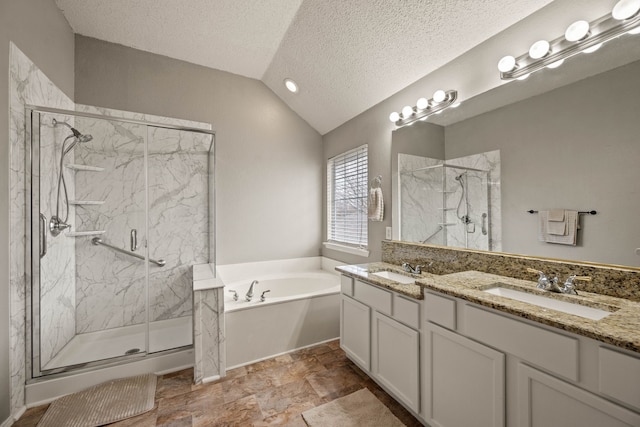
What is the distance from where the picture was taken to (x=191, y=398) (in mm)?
1849

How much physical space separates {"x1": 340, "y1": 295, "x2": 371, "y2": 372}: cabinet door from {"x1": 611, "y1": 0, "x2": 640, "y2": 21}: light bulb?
1968 millimetres

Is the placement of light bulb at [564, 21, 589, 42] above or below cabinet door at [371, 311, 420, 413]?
above

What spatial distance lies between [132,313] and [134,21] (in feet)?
8.64

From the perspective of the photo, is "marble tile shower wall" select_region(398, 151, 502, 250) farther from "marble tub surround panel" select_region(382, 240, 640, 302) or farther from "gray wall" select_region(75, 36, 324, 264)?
"gray wall" select_region(75, 36, 324, 264)

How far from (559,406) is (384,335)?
37.2 inches

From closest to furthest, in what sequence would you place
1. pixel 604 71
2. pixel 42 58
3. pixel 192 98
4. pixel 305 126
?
pixel 604 71
pixel 42 58
pixel 192 98
pixel 305 126

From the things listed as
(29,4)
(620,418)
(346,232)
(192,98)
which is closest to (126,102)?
(192,98)

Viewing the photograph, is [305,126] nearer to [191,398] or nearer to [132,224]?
[132,224]

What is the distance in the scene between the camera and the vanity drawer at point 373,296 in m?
1.77

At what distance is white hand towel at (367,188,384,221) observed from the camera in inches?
102

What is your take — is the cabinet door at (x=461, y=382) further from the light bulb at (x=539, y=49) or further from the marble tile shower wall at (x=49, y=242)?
the marble tile shower wall at (x=49, y=242)

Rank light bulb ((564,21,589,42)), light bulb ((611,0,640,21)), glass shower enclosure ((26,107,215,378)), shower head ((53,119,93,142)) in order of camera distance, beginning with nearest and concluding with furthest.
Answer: light bulb ((611,0,640,21)) → light bulb ((564,21,589,42)) → glass shower enclosure ((26,107,215,378)) → shower head ((53,119,93,142))

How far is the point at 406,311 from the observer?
162 centimetres

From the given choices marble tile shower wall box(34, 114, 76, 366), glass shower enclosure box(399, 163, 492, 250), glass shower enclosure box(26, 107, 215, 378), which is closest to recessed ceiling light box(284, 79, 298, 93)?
glass shower enclosure box(26, 107, 215, 378)
